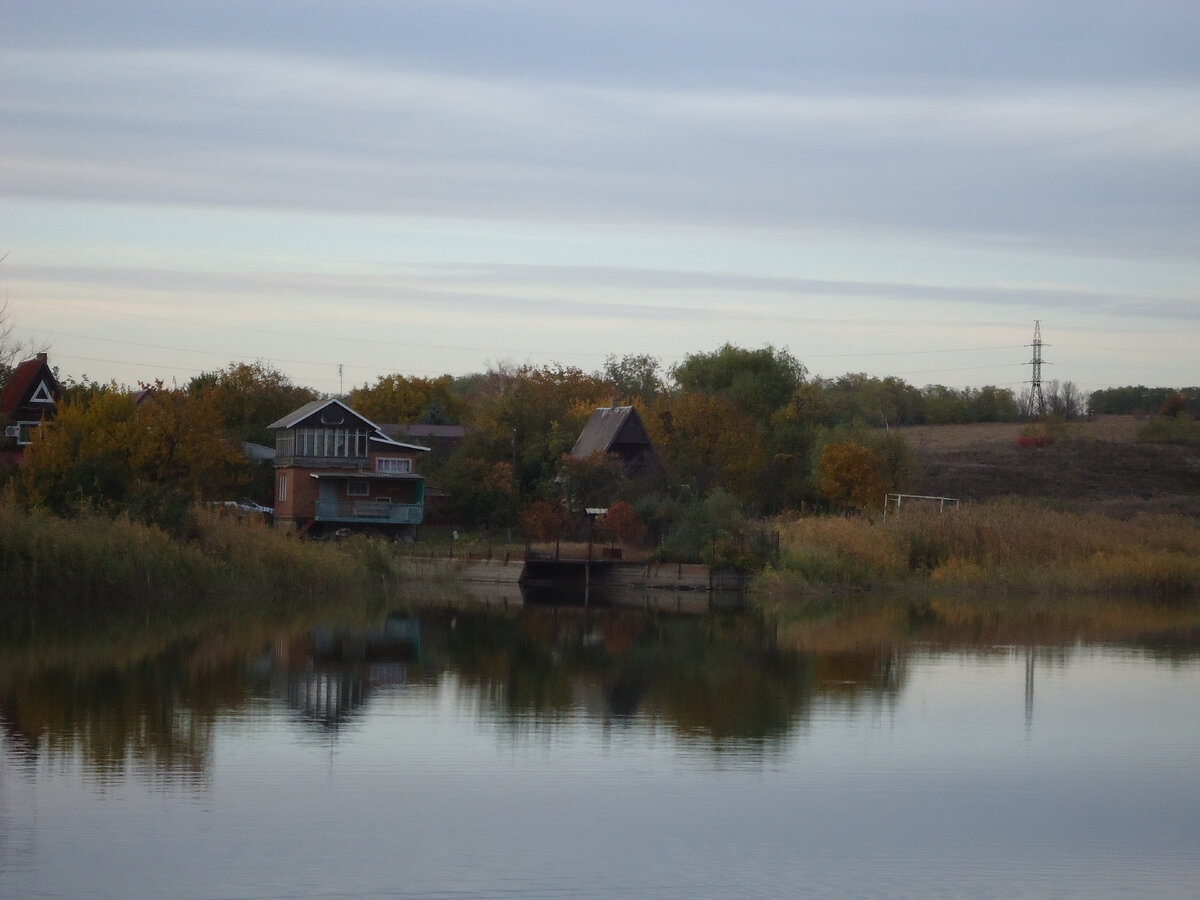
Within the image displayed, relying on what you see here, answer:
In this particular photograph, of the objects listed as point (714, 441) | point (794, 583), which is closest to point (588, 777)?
point (794, 583)

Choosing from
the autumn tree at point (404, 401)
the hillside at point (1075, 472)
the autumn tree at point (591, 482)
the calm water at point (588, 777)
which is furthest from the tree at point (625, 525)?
the autumn tree at point (404, 401)

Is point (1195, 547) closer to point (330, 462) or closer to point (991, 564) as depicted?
point (991, 564)

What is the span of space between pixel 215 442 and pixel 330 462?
4.96 metres

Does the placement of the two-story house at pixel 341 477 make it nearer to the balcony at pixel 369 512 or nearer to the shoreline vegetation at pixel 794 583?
the balcony at pixel 369 512

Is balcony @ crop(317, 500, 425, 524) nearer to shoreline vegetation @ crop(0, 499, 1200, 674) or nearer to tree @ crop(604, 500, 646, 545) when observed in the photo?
shoreline vegetation @ crop(0, 499, 1200, 674)

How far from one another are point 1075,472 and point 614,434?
27.2m

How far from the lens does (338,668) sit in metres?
21.7

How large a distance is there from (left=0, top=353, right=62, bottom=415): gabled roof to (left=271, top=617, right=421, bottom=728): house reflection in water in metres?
38.7

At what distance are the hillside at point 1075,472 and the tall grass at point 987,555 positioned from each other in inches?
718

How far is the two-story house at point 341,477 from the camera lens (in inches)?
2133

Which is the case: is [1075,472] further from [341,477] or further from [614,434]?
[341,477]

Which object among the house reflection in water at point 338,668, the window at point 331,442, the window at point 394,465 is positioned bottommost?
the house reflection in water at point 338,668

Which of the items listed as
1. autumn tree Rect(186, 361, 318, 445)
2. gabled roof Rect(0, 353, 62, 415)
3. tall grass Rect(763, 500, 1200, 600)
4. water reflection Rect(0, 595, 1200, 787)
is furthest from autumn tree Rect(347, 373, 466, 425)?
water reflection Rect(0, 595, 1200, 787)

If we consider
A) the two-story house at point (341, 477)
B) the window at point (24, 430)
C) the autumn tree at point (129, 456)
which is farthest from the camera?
the window at point (24, 430)
